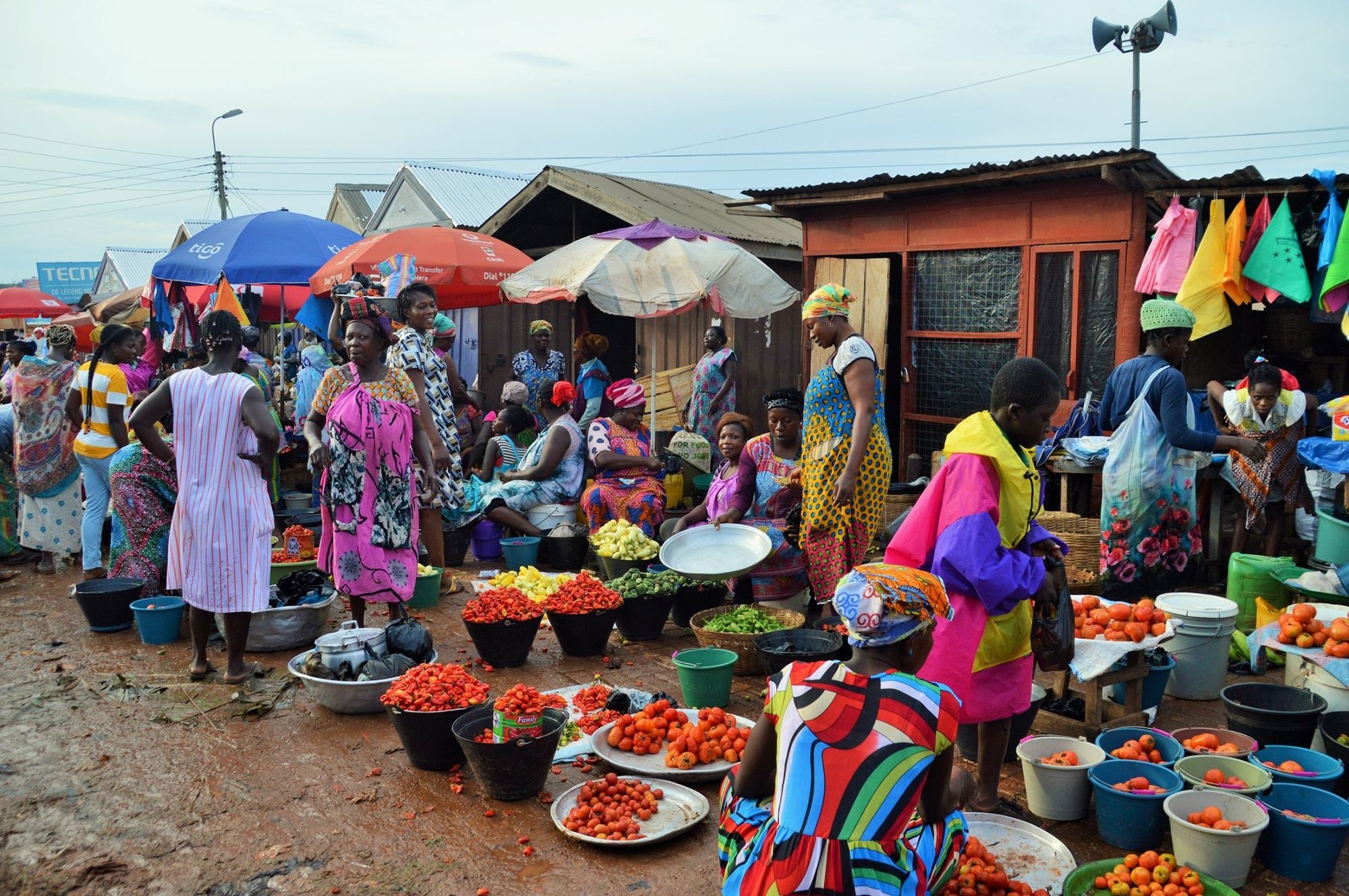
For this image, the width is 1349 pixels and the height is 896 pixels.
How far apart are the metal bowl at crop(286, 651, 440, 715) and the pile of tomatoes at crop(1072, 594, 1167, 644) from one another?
11.6 ft

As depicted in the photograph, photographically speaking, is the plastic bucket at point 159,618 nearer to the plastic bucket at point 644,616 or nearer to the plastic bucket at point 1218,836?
the plastic bucket at point 644,616

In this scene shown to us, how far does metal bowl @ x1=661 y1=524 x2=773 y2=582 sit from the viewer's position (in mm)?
6355

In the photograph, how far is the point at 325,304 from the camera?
11297 mm

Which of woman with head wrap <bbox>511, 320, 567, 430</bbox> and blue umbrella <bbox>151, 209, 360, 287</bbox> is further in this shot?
woman with head wrap <bbox>511, 320, 567, 430</bbox>

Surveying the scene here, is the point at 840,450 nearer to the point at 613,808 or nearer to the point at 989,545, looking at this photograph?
the point at 989,545

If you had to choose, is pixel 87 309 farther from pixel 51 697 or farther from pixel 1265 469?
pixel 1265 469

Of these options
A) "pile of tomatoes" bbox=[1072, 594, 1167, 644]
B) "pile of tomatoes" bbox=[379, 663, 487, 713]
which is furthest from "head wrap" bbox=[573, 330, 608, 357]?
"pile of tomatoes" bbox=[1072, 594, 1167, 644]

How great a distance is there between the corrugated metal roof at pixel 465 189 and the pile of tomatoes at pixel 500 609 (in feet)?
46.3

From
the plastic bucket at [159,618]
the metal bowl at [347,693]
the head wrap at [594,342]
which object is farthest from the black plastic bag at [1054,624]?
the head wrap at [594,342]

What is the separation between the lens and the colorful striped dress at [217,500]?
18.3 feet

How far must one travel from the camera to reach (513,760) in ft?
14.0

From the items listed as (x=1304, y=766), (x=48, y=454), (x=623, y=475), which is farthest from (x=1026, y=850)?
(x=48, y=454)

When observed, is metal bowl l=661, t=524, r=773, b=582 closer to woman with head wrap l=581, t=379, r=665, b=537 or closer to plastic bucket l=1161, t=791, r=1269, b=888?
woman with head wrap l=581, t=379, r=665, b=537

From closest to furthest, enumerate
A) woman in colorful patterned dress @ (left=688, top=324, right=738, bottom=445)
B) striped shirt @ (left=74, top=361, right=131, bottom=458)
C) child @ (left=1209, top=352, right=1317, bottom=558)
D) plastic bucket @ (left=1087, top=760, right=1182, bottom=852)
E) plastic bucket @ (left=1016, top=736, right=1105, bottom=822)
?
plastic bucket @ (left=1087, top=760, right=1182, bottom=852)
plastic bucket @ (left=1016, top=736, right=1105, bottom=822)
child @ (left=1209, top=352, right=1317, bottom=558)
striped shirt @ (left=74, top=361, right=131, bottom=458)
woman in colorful patterned dress @ (left=688, top=324, right=738, bottom=445)
